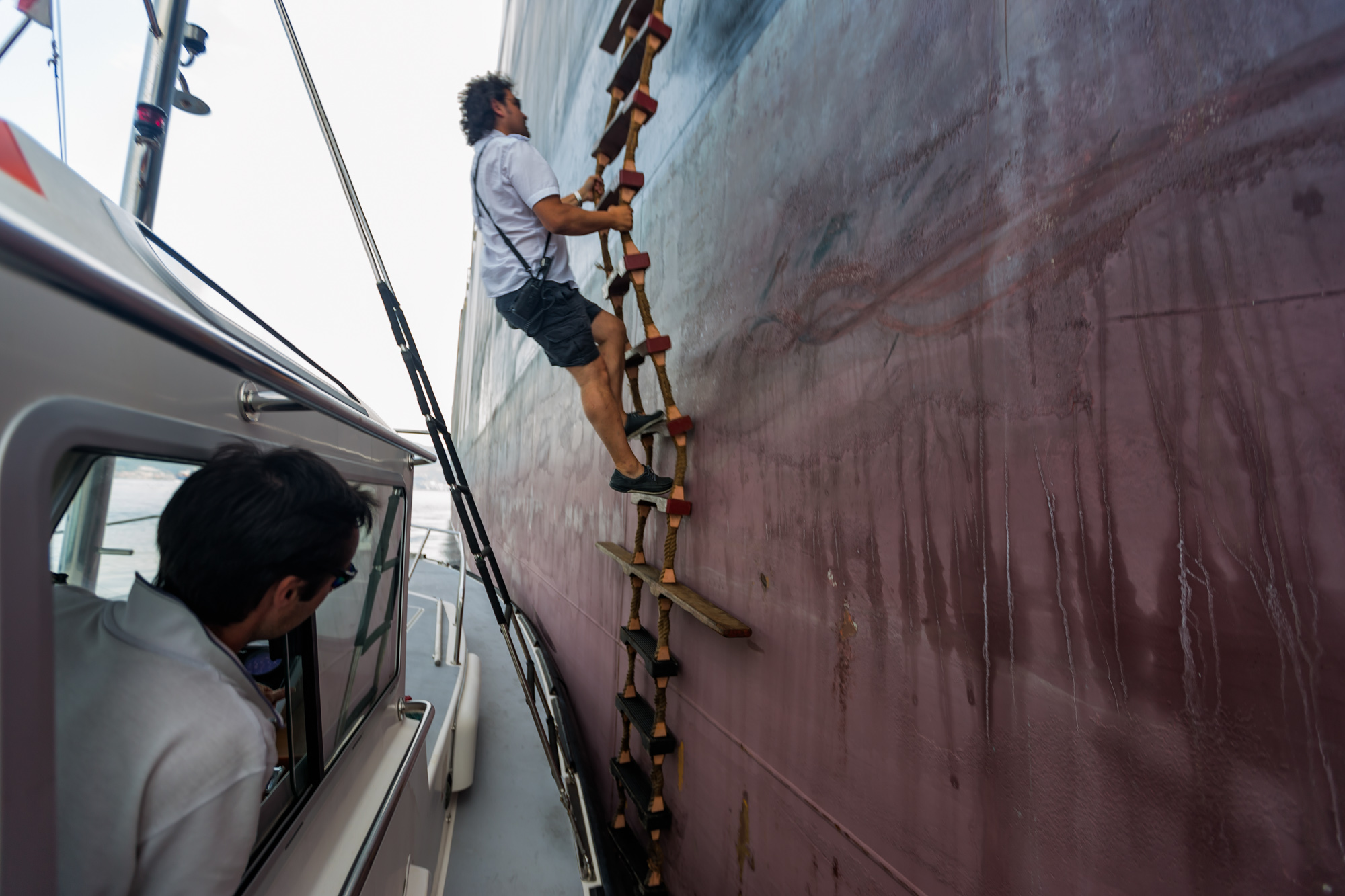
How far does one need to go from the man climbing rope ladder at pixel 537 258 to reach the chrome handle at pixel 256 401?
1.32 m

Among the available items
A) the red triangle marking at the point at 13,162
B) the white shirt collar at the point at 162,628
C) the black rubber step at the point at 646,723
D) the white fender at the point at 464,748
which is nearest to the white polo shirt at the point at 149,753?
the white shirt collar at the point at 162,628

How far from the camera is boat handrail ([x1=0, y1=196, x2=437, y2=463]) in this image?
1.71 ft

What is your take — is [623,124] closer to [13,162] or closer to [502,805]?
[13,162]

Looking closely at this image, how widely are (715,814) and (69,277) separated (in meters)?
2.18

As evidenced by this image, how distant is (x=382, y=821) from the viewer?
144cm

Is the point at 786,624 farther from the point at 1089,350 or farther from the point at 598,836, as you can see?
the point at 598,836

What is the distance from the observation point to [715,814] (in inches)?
82.1

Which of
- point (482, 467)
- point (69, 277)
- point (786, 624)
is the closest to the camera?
point (69, 277)

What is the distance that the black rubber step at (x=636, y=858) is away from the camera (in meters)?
2.40

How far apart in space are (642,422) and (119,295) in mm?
1911

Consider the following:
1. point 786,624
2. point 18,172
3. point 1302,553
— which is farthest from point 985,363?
point 18,172

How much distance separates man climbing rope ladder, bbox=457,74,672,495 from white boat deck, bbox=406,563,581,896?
161cm

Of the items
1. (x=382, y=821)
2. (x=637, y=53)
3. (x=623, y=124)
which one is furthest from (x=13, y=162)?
(x=637, y=53)

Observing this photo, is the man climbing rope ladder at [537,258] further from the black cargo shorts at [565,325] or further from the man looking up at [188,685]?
the man looking up at [188,685]
